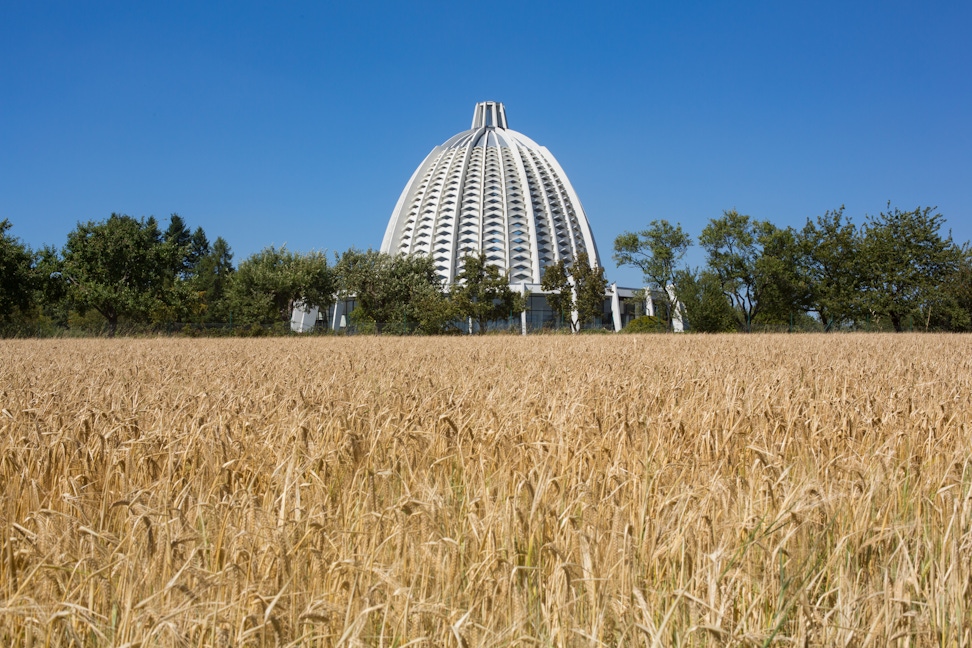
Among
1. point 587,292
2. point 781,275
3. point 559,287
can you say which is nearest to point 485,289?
point 559,287

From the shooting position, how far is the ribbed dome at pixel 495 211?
103 meters

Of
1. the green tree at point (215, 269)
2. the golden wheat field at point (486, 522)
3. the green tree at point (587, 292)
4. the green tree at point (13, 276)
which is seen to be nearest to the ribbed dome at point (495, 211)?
the green tree at point (215, 269)

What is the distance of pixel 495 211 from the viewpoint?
339 feet

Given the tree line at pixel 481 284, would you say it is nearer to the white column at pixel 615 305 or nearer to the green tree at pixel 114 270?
the green tree at pixel 114 270

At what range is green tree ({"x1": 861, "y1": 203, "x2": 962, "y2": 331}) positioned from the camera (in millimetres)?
47281

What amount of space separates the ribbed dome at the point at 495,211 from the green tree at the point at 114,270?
201ft

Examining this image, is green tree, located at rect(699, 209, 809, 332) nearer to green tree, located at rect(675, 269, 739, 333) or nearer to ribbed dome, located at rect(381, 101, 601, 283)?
green tree, located at rect(675, 269, 739, 333)

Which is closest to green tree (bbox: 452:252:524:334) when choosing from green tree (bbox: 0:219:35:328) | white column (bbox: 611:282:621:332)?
green tree (bbox: 0:219:35:328)

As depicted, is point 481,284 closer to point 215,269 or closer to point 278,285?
point 278,285

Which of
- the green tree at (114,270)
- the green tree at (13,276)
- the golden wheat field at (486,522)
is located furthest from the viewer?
the green tree at (114,270)

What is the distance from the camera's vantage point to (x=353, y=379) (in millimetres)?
6820

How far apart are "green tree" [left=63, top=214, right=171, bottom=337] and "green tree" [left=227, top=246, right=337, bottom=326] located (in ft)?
24.9

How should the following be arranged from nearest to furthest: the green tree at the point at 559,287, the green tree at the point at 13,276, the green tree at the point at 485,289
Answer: the green tree at the point at 13,276
the green tree at the point at 485,289
the green tree at the point at 559,287

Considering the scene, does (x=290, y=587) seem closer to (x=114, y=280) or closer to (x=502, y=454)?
(x=502, y=454)
